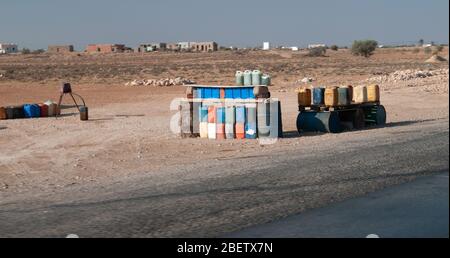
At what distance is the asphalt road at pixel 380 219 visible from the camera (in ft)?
19.1

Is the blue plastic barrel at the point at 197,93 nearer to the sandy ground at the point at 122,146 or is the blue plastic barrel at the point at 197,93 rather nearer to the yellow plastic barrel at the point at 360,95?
the sandy ground at the point at 122,146

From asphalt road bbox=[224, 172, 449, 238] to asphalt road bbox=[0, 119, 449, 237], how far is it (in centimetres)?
4

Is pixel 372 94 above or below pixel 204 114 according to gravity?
above

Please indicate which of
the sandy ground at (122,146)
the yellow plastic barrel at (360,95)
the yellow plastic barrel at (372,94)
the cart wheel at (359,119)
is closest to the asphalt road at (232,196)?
the sandy ground at (122,146)

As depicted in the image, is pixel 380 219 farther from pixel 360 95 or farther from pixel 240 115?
pixel 360 95

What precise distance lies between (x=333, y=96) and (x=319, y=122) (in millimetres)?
930

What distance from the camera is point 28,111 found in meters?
29.9

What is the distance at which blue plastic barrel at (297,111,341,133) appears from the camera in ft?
67.8

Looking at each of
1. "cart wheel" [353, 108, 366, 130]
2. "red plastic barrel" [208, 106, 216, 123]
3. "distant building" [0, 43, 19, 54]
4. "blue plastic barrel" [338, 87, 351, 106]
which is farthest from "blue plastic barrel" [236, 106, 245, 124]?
"distant building" [0, 43, 19, 54]

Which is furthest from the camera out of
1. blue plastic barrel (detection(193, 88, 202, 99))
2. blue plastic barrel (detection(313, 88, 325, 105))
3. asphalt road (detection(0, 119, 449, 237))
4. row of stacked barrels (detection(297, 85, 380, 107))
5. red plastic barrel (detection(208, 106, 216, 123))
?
blue plastic barrel (detection(313, 88, 325, 105))

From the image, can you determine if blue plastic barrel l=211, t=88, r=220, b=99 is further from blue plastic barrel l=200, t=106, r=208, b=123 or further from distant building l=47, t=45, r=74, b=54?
distant building l=47, t=45, r=74, b=54

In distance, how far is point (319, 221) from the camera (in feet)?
24.5

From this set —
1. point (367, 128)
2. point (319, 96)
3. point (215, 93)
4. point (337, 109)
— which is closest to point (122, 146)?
point (215, 93)
